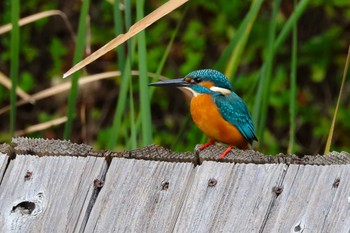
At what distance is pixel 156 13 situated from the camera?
2.58m

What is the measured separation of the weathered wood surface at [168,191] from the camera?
82.4 inches

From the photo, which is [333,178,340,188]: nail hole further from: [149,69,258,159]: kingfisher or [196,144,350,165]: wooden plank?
[149,69,258,159]: kingfisher

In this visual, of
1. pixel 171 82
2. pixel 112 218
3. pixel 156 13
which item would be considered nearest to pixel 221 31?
pixel 171 82

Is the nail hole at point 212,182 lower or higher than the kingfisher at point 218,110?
lower

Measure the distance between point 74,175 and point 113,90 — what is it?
5120 millimetres

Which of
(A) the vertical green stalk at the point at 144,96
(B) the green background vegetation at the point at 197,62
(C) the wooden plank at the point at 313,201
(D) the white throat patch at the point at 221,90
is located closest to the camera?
(C) the wooden plank at the point at 313,201

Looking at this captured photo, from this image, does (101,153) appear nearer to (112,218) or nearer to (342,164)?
(112,218)

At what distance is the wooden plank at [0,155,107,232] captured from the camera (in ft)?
7.38

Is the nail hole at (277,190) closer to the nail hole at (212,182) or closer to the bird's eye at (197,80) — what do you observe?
the nail hole at (212,182)

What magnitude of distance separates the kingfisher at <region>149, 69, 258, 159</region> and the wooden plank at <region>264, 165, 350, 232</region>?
953 mm

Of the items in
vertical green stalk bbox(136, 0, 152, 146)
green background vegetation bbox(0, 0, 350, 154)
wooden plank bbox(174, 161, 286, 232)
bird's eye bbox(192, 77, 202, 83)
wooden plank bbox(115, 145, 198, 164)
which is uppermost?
green background vegetation bbox(0, 0, 350, 154)

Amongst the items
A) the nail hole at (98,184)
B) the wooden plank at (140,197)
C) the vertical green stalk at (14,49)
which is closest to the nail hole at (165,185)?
the wooden plank at (140,197)

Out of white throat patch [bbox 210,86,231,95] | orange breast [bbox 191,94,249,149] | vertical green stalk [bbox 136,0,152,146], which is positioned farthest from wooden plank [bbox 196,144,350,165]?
white throat patch [bbox 210,86,231,95]

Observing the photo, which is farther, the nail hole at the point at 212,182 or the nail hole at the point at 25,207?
the nail hole at the point at 25,207
